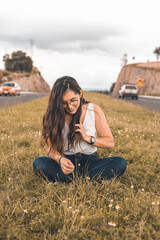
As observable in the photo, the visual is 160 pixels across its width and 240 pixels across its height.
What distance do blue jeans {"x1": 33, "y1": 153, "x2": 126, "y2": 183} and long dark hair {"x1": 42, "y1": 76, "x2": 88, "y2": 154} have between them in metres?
0.28

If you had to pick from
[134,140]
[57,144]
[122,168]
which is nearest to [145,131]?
[134,140]

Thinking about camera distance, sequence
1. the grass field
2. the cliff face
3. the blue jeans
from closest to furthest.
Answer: the grass field → the blue jeans → the cliff face

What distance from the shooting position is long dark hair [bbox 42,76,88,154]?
252cm

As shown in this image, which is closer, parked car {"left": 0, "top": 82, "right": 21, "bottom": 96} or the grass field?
the grass field

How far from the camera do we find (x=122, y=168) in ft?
9.89

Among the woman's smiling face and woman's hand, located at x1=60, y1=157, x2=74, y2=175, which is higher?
the woman's smiling face

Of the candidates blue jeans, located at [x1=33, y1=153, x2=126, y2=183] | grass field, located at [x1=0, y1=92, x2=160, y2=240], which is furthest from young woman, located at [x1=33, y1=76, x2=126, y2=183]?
grass field, located at [x1=0, y1=92, x2=160, y2=240]

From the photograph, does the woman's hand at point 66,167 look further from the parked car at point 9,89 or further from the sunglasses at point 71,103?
the parked car at point 9,89

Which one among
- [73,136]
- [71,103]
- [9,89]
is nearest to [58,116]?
[71,103]

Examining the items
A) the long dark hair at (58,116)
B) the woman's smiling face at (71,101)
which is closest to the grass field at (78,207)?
the long dark hair at (58,116)

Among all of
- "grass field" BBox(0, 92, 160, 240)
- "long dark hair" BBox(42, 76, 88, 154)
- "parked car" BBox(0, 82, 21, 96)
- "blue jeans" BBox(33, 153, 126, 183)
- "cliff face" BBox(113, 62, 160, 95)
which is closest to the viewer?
"grass field" BBox(0, 92, 160, 240)

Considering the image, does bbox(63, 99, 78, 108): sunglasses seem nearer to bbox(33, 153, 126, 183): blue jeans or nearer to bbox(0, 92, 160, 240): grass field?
bbox(33, 153, 126, 183): blue jeans

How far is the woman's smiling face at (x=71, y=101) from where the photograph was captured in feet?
8.29

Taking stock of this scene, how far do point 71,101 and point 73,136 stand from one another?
1.50ft
